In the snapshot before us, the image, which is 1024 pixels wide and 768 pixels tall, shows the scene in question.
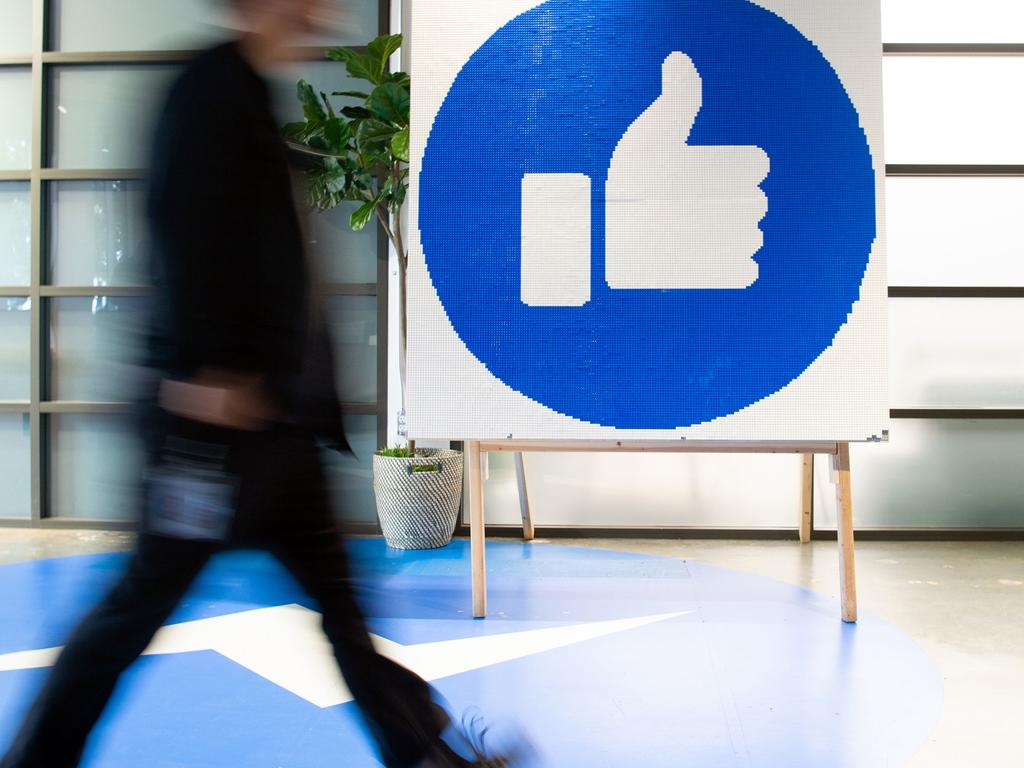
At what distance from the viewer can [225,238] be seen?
108 centimetres

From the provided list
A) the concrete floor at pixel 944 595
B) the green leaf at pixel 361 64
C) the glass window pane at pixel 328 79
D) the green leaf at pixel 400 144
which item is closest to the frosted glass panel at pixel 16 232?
the concrete floor at pixel 944 595

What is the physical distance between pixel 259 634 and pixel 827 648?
5.00ft

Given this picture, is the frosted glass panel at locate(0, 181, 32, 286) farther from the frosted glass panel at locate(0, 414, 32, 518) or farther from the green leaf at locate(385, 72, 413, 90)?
the green leaf at locate(385, 72, 413, 90)

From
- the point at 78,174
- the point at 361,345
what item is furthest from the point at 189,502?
the point at 78,174

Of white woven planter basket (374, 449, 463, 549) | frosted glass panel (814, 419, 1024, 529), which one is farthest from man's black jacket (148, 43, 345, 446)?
frosted glass panel (814, 419, 1024, 529)

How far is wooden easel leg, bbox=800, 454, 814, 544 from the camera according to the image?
339 centimetres

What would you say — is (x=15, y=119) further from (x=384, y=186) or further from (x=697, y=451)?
(x=697, y=451)

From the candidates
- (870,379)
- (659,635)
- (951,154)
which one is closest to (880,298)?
(870,379)

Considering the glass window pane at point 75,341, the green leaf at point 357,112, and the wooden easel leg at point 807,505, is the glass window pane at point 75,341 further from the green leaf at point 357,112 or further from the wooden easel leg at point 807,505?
the wooden easel leg at point 807,505

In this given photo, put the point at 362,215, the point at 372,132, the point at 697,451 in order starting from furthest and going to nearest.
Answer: the point at 362,215, the point at 372,132, the point at 697,451

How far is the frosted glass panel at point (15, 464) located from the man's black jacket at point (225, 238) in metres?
3.54

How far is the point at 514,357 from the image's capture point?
8.11 ft

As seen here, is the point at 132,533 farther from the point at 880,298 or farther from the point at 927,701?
the point at 880,298

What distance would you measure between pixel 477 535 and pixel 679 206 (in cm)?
113
